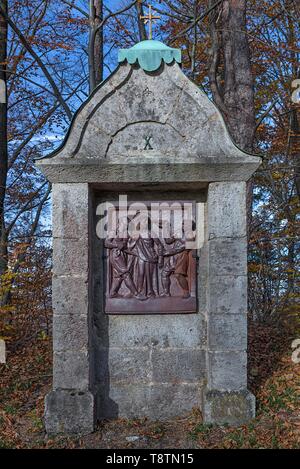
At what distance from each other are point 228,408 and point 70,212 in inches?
100

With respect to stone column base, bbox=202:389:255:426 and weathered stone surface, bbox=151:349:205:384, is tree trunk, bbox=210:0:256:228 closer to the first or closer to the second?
weathered stone surface, bbox=151:349:205:384

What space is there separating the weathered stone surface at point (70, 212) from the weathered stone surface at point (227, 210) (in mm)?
1297

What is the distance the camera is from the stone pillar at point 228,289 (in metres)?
4.44

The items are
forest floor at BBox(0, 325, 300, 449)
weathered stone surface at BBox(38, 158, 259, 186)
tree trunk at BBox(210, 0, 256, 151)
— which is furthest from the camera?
tree trunk at BBox(210, 0, 256, 151)

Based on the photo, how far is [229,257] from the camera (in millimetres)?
4449

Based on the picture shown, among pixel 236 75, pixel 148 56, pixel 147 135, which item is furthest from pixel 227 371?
pixel 236 75

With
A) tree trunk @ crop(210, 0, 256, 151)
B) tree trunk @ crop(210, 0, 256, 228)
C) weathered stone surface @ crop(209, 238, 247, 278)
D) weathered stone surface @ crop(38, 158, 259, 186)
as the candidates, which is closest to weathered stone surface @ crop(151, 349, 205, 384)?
weathered stone surface @ crop(209, 238, 247, 278)

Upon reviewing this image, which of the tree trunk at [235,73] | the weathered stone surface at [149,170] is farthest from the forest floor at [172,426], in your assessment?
the tree trunk at [235,73]

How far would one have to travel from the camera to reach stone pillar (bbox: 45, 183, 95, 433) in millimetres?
4383

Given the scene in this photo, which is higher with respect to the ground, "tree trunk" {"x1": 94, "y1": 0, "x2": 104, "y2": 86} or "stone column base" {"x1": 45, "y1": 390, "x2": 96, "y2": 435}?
"tree trunk" {"x1": 94, "y1": 0, "x2": 104, "y2": 86}

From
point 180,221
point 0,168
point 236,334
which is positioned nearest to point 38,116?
point 0,168

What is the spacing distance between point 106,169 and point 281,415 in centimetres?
313

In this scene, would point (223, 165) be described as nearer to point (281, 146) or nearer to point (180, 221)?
Answer: point (180, 221)

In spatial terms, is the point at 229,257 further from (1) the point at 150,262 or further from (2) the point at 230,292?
(1) the point at 150,262
